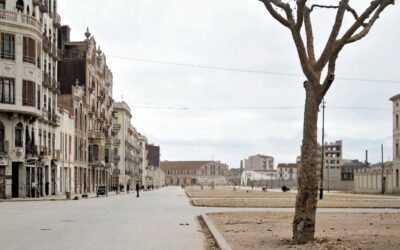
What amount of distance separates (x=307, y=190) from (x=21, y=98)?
40.0 metres

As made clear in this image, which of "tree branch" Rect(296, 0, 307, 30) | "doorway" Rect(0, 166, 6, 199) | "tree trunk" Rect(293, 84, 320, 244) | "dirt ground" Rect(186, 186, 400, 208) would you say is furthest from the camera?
"doorway" Rect(0, 166, 6, 199)

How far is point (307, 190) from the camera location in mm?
13445

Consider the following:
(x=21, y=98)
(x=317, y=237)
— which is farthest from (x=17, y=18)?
(x=317, y=237)

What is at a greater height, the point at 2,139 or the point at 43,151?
the point at 2,139

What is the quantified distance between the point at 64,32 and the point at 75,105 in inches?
591

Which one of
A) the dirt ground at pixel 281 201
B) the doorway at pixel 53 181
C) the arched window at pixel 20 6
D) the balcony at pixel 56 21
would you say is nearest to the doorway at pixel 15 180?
the doorway at pixel 53 181

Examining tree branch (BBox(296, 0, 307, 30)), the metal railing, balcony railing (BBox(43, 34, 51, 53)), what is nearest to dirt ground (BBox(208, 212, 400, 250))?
tree branch (BBox(296, 0, 307, 30))

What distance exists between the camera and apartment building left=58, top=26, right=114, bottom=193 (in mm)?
76312

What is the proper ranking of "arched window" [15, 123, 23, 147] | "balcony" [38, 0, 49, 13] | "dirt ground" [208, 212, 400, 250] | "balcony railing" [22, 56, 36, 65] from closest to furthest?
1. "dirt ground" [208, 212, 400, 250]
2. "balcony railing" [22, 56, 36, 65]
3. "arched window" [15, 123, 23, 147]
4. "balcony" [38, 0, 49, 13]

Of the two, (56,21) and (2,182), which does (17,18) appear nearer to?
(2,182)

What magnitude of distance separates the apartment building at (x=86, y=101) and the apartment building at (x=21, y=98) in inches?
743

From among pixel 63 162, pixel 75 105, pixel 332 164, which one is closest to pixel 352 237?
pixel 63 162

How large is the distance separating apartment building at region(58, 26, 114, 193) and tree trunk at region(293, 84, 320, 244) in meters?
61.5

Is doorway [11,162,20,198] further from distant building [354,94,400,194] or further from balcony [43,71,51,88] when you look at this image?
distant building [354,94,400,194]
